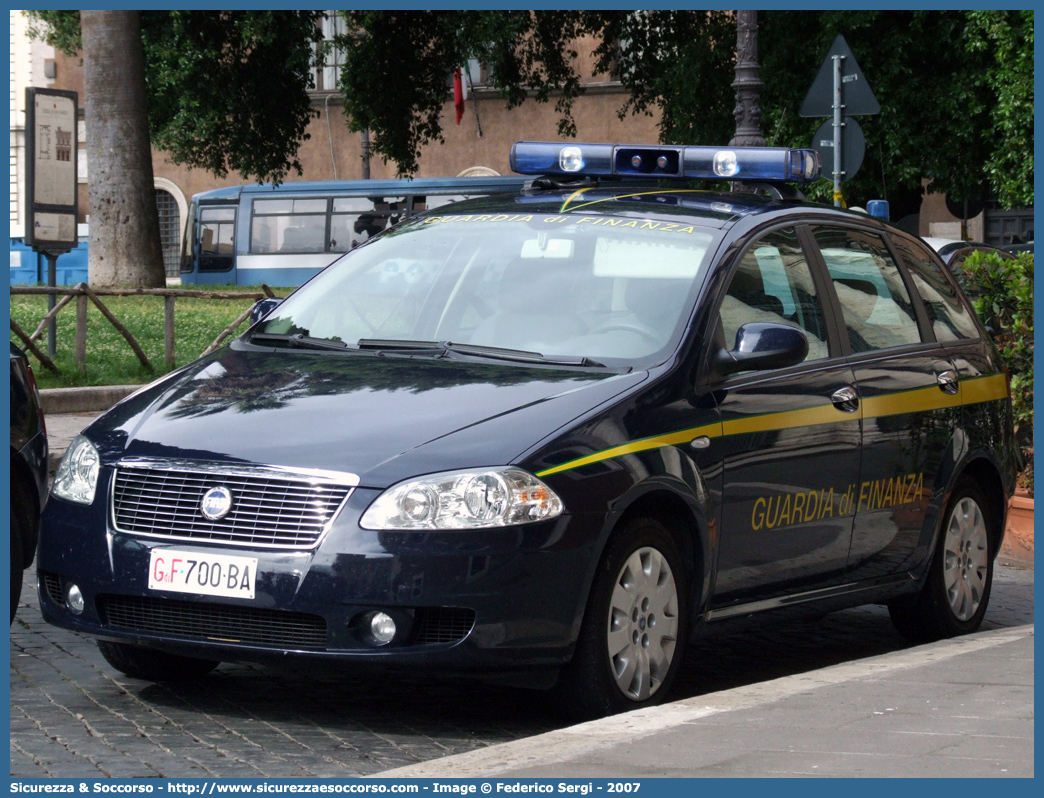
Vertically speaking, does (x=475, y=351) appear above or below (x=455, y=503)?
above

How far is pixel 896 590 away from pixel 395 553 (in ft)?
8.44

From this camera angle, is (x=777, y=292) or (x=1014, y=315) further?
(x=1014, y=315)

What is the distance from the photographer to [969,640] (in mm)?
6199

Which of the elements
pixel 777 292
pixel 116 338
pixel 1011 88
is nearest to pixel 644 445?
pixel 777 292

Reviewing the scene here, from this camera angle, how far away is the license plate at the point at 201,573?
4.72 m

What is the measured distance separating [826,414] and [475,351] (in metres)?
1.29

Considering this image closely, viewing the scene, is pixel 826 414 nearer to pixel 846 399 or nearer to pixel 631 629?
pixel 846 399

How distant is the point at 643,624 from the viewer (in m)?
5.12

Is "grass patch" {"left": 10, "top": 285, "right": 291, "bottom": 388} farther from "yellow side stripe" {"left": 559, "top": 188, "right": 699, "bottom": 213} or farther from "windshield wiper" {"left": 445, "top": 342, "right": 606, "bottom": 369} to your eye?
"windshield wiper" {"left": 445, "top": 342, "right": 606, "bottom": 369}

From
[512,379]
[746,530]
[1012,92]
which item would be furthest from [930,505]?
[1012,92]

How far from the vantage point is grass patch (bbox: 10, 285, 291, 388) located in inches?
611

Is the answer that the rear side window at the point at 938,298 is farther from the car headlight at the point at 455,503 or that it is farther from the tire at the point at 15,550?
the tire at the point at 15,550

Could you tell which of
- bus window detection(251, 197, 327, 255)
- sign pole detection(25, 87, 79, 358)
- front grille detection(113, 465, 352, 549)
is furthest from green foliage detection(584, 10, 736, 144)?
front grille detection(113, 465, 352, 549)

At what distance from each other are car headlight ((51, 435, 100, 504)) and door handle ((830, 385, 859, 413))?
254 cm
